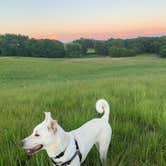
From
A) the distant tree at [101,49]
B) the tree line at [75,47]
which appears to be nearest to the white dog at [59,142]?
the tree line at [75,47]

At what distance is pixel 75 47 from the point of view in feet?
231

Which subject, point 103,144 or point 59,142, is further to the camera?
point 103,144

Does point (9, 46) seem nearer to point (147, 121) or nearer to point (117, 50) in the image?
point (117, 50)

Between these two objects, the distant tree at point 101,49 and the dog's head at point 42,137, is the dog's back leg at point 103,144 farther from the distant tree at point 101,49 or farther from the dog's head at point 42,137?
the distant tree at point 101,49

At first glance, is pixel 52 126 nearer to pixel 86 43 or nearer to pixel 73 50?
pixel 73 50

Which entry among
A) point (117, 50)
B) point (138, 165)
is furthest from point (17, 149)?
point (117, 50)

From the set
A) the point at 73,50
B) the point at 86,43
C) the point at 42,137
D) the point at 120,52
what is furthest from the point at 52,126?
the point at 86,43

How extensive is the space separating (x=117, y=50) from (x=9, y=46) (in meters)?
26.9

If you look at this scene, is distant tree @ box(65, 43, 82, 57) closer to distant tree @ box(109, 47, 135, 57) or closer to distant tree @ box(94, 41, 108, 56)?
distant tree @ box(94, 41, 108, 56)

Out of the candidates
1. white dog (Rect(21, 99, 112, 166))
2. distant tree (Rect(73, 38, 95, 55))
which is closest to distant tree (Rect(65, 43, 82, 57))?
distant tree (Rect(73, 38, 95, 55))

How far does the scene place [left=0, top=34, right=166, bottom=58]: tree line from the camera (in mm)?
67688

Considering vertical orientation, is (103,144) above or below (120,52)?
above

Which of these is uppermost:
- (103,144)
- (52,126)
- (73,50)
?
(52,126)

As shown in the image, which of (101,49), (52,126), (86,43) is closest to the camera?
(52,126)
